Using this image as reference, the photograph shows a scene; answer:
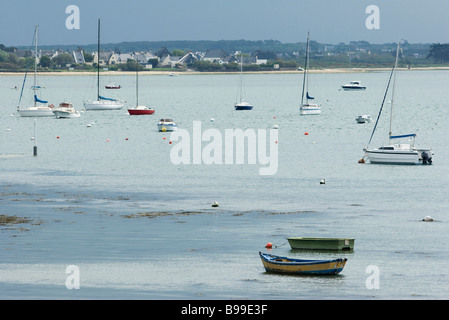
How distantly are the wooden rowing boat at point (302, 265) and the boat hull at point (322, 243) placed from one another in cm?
449

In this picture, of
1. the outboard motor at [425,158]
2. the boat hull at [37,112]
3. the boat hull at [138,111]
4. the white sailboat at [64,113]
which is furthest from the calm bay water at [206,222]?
the boat hull at [138,111]

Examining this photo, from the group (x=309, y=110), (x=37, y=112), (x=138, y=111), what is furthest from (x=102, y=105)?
(x=309, y=110)

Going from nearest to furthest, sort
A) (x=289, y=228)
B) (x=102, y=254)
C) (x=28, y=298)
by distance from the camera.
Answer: (x=28, y=298) → (x=102, y=254) → (x=289, y=228)

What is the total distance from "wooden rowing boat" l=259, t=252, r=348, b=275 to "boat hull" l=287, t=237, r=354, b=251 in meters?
4.49

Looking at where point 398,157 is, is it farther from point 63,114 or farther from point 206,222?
point 63,114

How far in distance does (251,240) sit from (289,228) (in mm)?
4070

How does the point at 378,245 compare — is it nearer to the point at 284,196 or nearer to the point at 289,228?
the point at 289,228

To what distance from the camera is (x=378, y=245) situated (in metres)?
47.3

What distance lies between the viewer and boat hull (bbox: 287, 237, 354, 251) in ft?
149

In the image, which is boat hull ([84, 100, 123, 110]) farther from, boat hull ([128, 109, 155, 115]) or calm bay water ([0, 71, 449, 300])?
calm bay water ([0, 71, 449, 300])

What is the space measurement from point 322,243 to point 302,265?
5.31 m

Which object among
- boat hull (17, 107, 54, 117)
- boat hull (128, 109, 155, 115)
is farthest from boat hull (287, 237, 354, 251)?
boat hull (128, 109, 155, 115)
